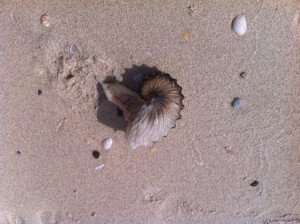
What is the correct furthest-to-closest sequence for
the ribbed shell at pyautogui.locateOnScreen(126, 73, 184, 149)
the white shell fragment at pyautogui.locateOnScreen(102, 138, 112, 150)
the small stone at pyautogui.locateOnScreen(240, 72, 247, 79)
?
the white shell fragment at pyautogui.locateOnScreen(102, 138, 112, 150) < the small stone at pyautogui.locateOnScreen(240, 72, 247, 79) < the ribbed shell at pyautogui.locateOnScreen(126, 73, 184, 149)

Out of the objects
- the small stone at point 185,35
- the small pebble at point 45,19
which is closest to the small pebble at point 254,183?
the small stone at point 185,35

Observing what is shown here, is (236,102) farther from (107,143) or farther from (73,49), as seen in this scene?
(73,49)

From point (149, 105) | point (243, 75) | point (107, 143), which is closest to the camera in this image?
point (149, 105)

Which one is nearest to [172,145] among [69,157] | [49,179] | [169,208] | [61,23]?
[169,208]

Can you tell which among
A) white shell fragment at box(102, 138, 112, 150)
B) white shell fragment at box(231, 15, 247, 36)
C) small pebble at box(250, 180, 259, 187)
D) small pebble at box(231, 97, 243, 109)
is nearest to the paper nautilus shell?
white shell fragment at box(102, 138, 112, 150)

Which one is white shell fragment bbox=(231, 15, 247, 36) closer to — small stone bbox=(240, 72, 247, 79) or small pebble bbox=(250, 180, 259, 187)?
small stone bbox=(240, 72, 247, 79)

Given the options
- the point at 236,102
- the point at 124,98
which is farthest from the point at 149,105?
the point at 236,102
